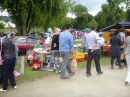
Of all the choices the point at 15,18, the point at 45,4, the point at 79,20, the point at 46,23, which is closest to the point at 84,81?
the point at 45,4

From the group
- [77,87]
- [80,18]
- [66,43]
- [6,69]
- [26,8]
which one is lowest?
[77,87]

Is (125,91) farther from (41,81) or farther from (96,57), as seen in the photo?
(41,81)

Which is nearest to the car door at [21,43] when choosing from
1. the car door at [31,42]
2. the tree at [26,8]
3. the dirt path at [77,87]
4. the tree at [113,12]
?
the car door at [31,42]

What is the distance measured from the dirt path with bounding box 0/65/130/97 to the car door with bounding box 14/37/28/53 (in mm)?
6631

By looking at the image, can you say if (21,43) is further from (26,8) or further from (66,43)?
(26,8)

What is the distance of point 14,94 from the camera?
238 inches

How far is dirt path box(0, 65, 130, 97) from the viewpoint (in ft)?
19.7

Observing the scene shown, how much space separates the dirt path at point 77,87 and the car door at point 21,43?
6.63 m

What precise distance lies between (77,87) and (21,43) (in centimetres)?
858

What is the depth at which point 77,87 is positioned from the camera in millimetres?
6688

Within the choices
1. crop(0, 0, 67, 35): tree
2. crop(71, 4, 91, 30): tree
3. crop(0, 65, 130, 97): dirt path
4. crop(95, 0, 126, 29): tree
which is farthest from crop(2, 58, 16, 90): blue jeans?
crop(71, 4, 91, 30): tree

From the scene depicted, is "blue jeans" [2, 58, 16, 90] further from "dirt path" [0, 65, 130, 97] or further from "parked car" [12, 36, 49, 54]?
"parked car" [12, 36, 49, 54]

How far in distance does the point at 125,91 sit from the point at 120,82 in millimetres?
1004

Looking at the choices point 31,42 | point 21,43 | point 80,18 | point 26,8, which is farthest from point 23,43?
point 80,18
